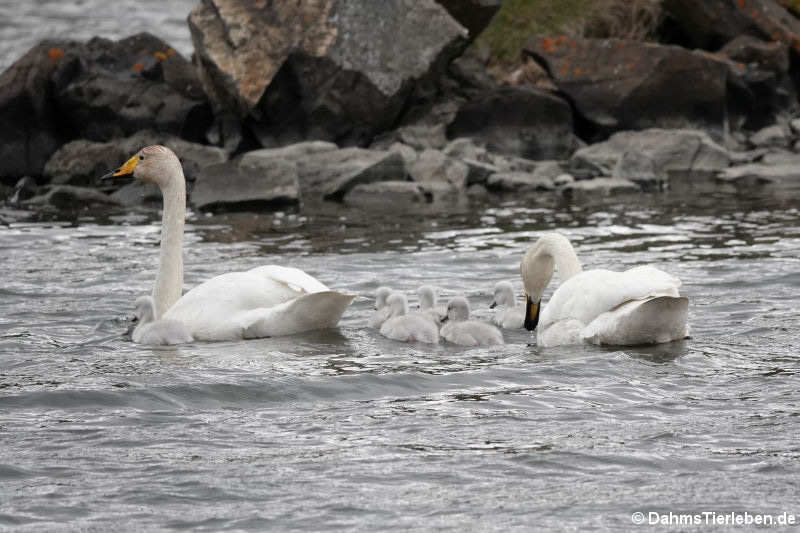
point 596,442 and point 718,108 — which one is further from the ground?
point 718,108

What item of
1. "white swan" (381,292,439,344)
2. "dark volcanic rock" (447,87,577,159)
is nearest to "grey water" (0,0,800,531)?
"white swan" (381,292,439,344)

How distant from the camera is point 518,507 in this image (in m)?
5.72

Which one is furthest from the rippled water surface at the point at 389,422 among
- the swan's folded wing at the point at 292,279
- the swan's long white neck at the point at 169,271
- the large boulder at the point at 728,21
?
the large boulder at the point at 728,21

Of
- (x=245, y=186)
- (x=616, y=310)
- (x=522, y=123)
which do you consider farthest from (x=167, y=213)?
(x=522, y=123)

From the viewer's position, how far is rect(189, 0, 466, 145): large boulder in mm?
21859

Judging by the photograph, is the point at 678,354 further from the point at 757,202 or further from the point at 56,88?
the point at 56,88

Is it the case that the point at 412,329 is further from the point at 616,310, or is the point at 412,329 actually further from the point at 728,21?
the point at 728,21

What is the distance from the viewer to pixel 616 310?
8.69 m

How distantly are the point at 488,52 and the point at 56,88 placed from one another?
824 centimetres

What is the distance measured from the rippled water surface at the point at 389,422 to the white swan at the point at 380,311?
0.17 meters

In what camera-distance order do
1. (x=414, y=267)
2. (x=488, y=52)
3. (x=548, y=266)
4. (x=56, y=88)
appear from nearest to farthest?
(x=548, y=266), (x=414, y=267), (x=56, y=88), (x=488, y=52)

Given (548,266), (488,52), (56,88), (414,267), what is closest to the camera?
(548,266)

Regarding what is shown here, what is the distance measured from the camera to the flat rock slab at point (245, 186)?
61.7 feet

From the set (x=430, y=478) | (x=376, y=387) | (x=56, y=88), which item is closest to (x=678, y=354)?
(x=376, y=387)
